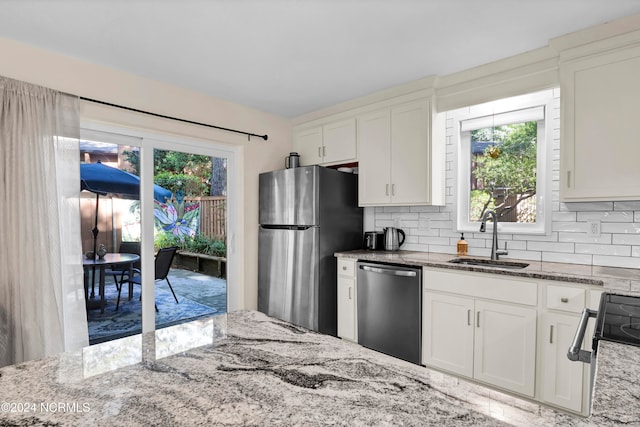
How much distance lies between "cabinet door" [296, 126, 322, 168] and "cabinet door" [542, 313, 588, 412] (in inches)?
101

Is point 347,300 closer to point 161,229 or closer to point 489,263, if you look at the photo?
point 489,263

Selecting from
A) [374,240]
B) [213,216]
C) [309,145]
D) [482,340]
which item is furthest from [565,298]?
[213,216]

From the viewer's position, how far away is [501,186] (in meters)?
2.94

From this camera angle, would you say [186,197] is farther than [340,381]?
Yes

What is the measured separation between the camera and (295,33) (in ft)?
7.18

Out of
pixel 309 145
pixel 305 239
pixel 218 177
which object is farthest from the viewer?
pixel 309 145

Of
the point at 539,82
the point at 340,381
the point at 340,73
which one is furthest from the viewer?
the point at 340,73

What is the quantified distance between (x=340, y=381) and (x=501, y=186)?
273 cm

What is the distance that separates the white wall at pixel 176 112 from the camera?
238 cm

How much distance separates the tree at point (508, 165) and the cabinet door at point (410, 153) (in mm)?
509

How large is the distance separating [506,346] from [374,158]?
6.20 ft

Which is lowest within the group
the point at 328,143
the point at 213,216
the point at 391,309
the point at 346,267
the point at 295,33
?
the point at 391,309

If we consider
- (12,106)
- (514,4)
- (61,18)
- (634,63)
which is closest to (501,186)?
(634,63)

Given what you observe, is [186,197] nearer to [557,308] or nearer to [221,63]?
[221,63]
